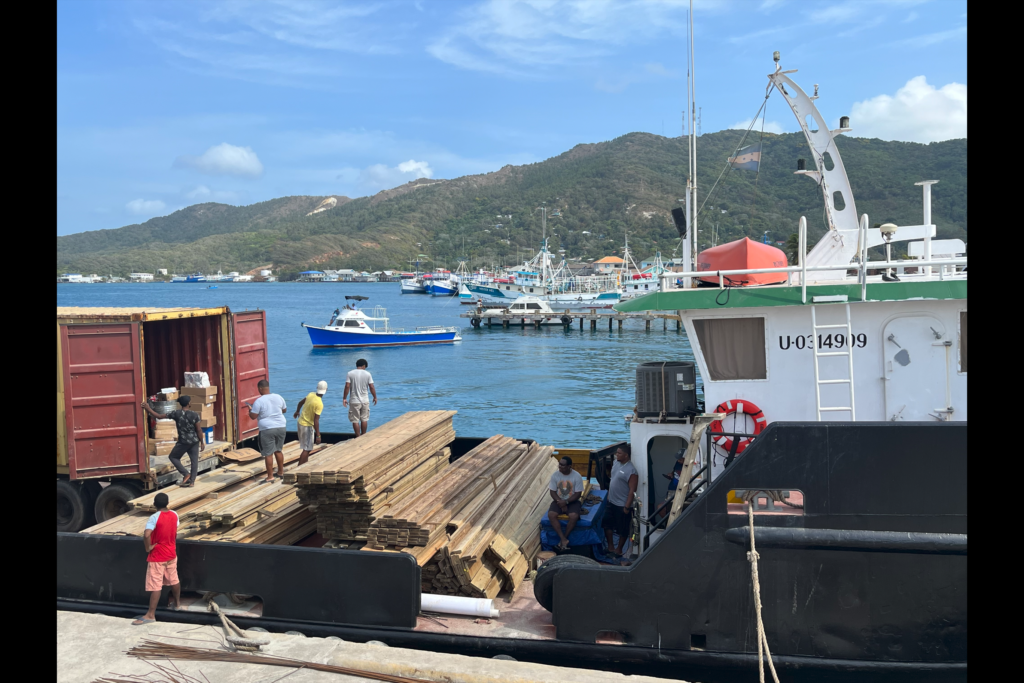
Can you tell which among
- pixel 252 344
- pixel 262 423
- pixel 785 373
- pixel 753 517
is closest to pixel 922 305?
pixel 785 373

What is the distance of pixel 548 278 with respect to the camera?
341ft

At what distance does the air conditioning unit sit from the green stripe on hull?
78 cm

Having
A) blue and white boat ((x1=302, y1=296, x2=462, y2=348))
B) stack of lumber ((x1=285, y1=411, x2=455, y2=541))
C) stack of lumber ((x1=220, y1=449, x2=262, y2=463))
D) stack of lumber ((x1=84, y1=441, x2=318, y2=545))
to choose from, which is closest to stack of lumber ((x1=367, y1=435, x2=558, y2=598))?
stack of lumber ((x1=285, y1=411, x2=455, y2=541))

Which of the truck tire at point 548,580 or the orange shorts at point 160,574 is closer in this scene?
the truck tire at point 548,580

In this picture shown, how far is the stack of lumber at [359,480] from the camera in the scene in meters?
7.01

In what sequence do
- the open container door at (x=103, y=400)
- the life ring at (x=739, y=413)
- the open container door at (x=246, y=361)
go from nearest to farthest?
the life ring at (x=739, y=413) < the open container door at (x=103, y=400) < the open container door at (x=246, y=361)

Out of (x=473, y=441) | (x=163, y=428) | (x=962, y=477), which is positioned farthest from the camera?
(x=473, y=441)

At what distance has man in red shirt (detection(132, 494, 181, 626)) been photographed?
692cm

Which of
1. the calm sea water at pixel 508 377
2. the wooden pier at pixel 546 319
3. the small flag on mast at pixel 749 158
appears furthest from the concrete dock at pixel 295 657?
the wooden pier at pixel 546 319

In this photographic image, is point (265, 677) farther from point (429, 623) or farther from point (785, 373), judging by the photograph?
point (785, 373)

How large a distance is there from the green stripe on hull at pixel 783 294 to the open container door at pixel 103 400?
761 cm

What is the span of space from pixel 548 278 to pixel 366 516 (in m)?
97.5

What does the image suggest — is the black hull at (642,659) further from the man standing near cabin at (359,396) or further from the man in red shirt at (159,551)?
the man standing near cabin at (359,396)

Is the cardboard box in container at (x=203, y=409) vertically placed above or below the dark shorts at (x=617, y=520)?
above
